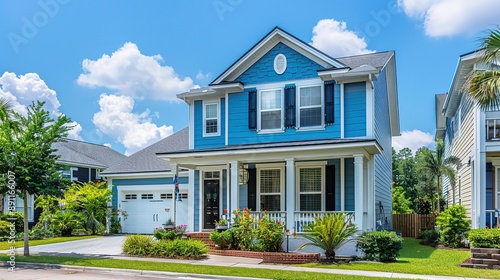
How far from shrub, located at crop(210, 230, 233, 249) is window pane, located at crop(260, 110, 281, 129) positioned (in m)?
4.63

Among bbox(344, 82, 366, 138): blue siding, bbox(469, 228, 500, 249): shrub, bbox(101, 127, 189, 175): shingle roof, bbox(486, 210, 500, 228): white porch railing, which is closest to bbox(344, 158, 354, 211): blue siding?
bbox(344, 82, 366, 138): blue siding

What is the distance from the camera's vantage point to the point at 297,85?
695 inches

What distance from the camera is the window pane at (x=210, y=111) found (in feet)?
63.9

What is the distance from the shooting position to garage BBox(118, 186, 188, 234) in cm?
2317

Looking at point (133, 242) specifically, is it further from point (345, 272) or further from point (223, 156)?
point (345, 272)

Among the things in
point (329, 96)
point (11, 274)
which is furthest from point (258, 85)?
point (11, 274)

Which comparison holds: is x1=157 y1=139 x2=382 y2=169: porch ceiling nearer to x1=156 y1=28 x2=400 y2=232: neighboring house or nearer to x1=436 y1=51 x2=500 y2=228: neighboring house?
x1=156 y1=28 x2=400 y2=232: neighboring house

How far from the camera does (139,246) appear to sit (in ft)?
50.8

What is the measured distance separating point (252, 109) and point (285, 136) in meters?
1.80

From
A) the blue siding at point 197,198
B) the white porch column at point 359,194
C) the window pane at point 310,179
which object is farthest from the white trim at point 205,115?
the white porch column at point 359,194

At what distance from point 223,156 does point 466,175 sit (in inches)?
431

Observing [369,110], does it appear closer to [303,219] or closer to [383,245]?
[303,219]

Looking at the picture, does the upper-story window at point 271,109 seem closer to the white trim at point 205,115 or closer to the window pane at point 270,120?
the window pane at point 270,120

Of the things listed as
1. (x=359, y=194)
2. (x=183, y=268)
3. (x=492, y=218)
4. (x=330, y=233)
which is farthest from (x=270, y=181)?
(x=492, y=218)
